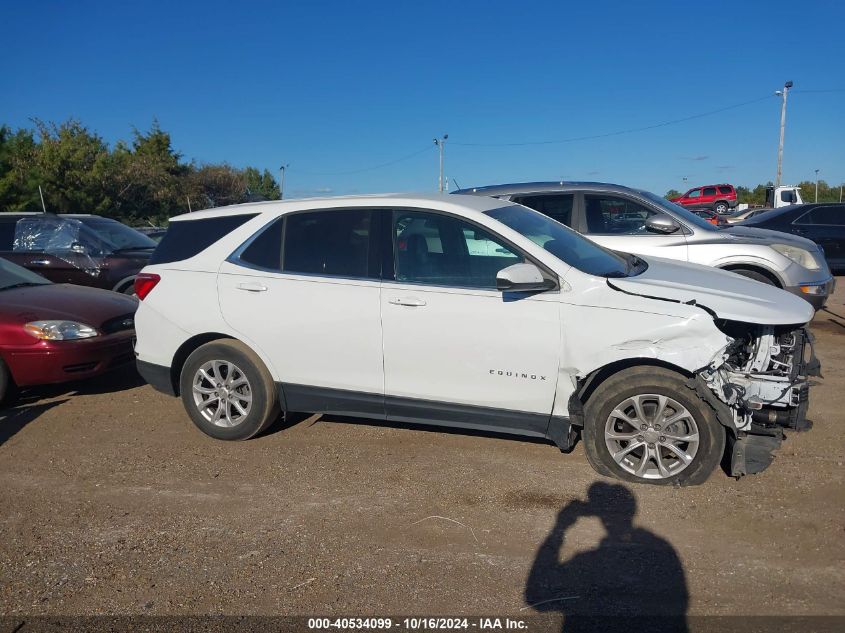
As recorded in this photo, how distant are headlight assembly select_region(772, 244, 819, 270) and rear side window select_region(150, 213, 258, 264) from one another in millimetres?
6125

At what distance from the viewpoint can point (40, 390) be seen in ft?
23.6

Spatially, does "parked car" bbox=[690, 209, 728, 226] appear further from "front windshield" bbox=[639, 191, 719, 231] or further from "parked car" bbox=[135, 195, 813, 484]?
"parked car" bbox=[135, 195, 813, 484]

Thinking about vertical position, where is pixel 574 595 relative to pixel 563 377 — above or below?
below

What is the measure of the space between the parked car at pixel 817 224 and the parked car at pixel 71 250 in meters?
11.3

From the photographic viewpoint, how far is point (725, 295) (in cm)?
442

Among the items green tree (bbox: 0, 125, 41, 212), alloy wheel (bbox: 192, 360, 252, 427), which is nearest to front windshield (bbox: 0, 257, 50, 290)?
alloy wheel (bbox: 192, 360, 252, 427)

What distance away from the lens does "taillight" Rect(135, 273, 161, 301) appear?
558cm

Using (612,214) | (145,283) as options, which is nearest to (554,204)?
(612,214)

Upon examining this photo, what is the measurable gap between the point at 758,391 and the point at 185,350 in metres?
4.08

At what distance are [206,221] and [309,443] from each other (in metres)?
1.92

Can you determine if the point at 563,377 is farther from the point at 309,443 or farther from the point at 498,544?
the point at 309,443

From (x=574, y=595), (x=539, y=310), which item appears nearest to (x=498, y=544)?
(x=574, y=595)

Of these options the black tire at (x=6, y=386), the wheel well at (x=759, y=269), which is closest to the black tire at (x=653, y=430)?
the wheel well at (x=759, y=269)

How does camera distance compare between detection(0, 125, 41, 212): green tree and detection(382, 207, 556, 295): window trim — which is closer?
detection(382, 207, 556, 295): window trim
